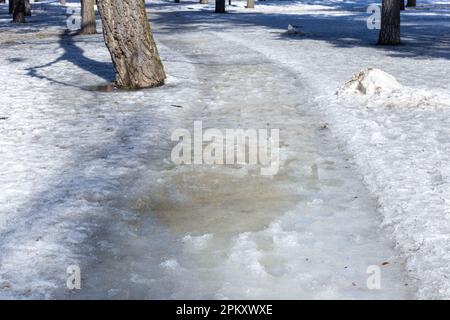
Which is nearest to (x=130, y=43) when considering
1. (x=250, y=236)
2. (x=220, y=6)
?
(x=250, y=236)

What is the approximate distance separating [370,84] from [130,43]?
4.03m

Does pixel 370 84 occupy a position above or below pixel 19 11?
below

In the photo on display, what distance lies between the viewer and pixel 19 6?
24594 millimetres

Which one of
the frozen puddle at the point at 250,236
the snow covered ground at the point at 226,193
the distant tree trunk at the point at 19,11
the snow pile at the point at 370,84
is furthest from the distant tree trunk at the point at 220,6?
the frozen puddle at the point at 250,236

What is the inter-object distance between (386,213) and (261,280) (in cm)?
145

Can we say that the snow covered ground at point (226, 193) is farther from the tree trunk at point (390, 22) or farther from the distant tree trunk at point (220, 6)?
the distant tree trunk at point (220, 6)

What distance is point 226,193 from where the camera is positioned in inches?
203

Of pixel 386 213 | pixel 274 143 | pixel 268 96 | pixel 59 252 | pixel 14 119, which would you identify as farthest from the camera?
pixel 268 96

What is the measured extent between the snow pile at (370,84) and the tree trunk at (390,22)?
6.52 m

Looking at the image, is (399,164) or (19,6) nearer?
(399,164)

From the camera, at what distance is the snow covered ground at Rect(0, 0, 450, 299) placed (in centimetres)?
371

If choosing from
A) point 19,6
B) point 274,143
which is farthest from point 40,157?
point 19,6

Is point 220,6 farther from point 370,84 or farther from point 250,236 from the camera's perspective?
point 250,236

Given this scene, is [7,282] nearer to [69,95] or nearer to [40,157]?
[40,157]
